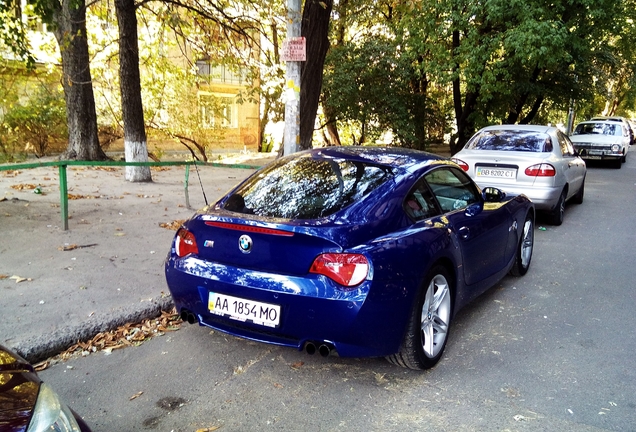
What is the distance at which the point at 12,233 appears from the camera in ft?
20.4

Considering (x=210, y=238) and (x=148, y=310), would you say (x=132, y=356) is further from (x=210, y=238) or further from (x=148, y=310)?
(x=210, y=238)

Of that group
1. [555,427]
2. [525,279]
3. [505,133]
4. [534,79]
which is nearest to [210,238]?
[555,427]

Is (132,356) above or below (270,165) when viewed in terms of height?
below

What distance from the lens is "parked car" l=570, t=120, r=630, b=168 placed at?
18.5 metres

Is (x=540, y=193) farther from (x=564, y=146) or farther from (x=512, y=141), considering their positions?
(x=564, y=146)

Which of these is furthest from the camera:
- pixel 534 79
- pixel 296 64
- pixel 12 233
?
pixel 534 79

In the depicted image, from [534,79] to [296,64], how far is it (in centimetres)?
1357

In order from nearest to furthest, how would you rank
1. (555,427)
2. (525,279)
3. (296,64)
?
(555,427) < (525,279) < (296,64)

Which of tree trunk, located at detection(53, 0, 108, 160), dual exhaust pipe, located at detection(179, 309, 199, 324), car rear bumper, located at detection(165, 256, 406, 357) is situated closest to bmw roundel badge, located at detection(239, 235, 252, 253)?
car rear bumper, located at detection(165, 256, 406, 357)

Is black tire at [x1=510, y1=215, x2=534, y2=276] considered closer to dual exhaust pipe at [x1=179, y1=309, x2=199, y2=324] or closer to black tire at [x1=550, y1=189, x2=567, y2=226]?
black tire at [x1=550, y1=189, x2=567, y2=226]

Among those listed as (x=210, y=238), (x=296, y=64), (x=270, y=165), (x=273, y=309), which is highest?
(x=296, y=64)

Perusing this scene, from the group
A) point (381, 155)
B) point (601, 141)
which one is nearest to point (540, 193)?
point (381, 155)

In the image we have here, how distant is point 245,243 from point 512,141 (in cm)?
675

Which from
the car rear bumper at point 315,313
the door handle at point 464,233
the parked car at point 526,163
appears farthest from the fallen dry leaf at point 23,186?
the door handle at point 464,233
